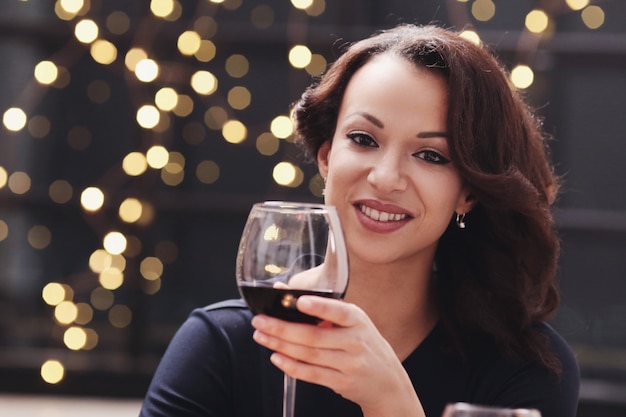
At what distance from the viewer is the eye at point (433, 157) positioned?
168 cm

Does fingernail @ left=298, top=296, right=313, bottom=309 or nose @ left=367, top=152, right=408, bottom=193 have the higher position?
nose @ left=367, top=152, right=408, bottom=193

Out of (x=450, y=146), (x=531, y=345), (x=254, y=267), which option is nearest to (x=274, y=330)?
(x=254, y=267)

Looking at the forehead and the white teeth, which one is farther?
the forehead

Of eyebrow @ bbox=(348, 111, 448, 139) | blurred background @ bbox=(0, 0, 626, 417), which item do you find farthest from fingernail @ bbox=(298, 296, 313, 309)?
blurred background @ bbox=(0, 0, 626, 417)

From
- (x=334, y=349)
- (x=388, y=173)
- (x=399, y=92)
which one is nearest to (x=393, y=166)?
(x=388, y=173)

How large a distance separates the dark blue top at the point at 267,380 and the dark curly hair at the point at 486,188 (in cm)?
4

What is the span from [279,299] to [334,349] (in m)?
0.11

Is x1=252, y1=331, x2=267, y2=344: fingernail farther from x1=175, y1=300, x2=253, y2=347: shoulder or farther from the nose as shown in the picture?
x1=175, y1=300, x2=253, y2=347: shoulder

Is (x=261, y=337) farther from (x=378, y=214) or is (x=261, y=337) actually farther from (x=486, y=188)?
(x=486, y=188)

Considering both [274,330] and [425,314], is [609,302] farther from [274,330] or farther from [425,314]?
[274,330]

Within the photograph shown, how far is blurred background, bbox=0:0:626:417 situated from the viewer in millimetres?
3605

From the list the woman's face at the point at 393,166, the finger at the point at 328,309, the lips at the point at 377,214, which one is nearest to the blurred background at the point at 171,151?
the woman's face at the point at 393,166

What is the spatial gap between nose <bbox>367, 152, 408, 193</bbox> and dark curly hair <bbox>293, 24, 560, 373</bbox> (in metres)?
0.11

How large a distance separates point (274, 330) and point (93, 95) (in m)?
2.89
